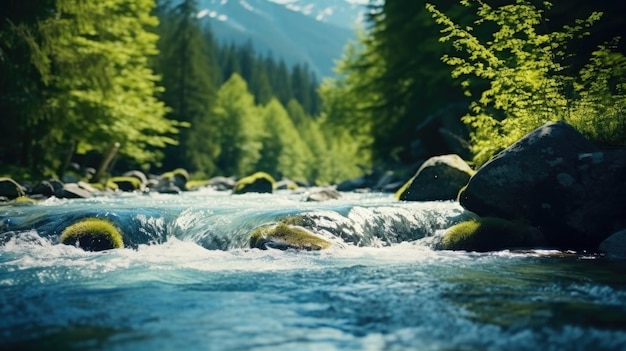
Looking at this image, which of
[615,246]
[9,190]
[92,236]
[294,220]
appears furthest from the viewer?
[9,190]

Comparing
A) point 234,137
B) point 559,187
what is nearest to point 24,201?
point 559,187

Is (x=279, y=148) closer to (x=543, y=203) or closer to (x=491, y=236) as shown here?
(x=543, y=203)

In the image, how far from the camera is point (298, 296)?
639 centimetres

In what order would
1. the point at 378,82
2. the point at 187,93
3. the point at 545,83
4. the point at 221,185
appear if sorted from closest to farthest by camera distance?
the point at 545,83 → the point at 378,82 → the point at 221,185 → the point at 187,93

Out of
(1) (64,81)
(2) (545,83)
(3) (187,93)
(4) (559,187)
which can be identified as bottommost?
(4) (559,187)

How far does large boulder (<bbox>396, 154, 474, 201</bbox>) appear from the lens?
16.6m

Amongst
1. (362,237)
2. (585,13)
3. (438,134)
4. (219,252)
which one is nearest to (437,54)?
(438,134)

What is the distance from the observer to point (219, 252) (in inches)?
403

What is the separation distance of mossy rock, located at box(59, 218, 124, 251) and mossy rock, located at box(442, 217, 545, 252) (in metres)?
6.16

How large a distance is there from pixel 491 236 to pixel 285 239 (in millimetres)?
3780

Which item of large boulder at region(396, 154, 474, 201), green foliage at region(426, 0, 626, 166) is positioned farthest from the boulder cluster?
large boulder at region(396, 154, 474, 201)

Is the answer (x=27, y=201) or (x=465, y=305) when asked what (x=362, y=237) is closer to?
(x=465, y=305)

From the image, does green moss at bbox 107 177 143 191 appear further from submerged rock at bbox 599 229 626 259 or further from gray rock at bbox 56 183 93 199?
submerged rock at bbox 599 229 626 259

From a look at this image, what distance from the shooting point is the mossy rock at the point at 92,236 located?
33.7 feet
